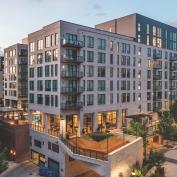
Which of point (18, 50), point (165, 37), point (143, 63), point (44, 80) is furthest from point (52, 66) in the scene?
point (165, 37)

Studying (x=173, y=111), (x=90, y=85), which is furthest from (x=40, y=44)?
(x=173, y=111)

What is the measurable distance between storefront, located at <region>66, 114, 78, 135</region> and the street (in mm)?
8709

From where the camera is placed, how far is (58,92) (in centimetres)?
4281

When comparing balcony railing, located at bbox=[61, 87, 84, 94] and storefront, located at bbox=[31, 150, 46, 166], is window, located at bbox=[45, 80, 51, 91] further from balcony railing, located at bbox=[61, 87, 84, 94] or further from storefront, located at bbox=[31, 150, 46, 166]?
storefront, located at bbox=[31, 150, 46, 166]

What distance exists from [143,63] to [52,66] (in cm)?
2548

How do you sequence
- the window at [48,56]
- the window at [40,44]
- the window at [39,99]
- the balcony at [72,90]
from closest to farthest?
the balcony at [72,90], the window at [48,56], the window at [40,44], the window at [39,99]

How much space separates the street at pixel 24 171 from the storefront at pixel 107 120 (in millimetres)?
14532

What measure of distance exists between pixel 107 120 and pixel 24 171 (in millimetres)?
18861

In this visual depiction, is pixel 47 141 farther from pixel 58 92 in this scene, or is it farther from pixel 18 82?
pixel 18 82

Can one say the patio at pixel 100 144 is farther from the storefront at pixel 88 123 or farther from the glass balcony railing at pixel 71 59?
the glass balcony railing at pixel 71 59

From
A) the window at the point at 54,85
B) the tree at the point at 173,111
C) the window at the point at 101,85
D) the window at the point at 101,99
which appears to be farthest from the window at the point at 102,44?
the tree at the point at 173,111

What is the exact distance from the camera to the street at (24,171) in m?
39.7

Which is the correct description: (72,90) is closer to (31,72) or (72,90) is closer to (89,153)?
(31,72)

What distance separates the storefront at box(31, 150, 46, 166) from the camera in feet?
147
